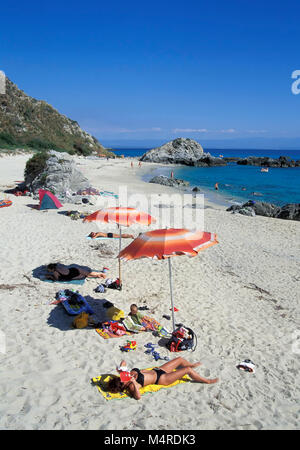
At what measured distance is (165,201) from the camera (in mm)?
24188

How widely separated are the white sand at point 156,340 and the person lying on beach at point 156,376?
0.47 ft

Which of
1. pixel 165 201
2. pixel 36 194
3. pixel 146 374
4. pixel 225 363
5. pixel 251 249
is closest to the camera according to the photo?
pixel 146 374

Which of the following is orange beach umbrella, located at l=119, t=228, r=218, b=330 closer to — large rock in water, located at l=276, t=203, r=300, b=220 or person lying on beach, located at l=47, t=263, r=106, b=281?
person lying on beach, located at l=47, t=263, r=106, b=281

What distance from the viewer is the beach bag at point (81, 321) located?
20.9 feet

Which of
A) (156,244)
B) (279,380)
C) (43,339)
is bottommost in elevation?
(279,380)

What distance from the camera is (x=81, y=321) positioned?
6402 mm

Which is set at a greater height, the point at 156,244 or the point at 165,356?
the point at 156,244

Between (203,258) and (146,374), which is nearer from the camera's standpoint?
(146,374)

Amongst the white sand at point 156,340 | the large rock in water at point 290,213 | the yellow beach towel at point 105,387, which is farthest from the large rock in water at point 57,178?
the yellow beach towel at point 105,387

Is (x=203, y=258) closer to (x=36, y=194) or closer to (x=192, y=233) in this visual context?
(x=192, y=233)

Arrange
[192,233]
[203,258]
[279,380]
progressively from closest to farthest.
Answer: [279,380] < [192,233] < [203,258]

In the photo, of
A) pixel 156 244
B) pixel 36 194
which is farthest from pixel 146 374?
pixel 36 194

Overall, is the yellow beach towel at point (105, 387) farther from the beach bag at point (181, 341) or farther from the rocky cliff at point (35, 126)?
the rocky cliff at point (35, 126)

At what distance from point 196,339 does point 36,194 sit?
15.8 m
